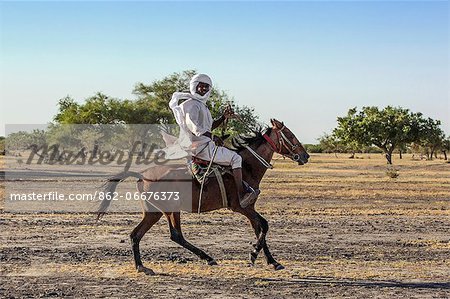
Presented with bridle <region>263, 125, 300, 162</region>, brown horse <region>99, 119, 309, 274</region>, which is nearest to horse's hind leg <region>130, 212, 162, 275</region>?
brown horse <region>99, 119, 309, 274</region>

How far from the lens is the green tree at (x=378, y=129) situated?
5709cm

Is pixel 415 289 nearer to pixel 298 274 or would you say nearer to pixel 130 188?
pixel 298 274

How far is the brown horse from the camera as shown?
11.0 metres

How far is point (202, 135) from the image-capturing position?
11.0 meters

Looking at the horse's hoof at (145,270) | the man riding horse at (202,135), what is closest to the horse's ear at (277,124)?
the man riding horse at (202,135)

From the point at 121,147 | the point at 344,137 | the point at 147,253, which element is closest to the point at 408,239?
the point at 147,253

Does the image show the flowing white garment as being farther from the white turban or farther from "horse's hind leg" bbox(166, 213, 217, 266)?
"horse's hind leg" bbox(166, 213, 217, 266)

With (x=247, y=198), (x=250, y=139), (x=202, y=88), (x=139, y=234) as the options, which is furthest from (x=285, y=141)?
(x=139, y=234)

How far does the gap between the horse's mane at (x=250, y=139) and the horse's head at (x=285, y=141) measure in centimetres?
10

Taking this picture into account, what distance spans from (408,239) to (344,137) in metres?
44.7

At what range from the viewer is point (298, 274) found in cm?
1064

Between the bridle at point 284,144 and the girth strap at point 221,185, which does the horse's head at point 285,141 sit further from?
the girth strap at point 221,185

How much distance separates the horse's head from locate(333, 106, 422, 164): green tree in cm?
4545

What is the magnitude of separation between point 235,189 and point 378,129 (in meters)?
47.6
